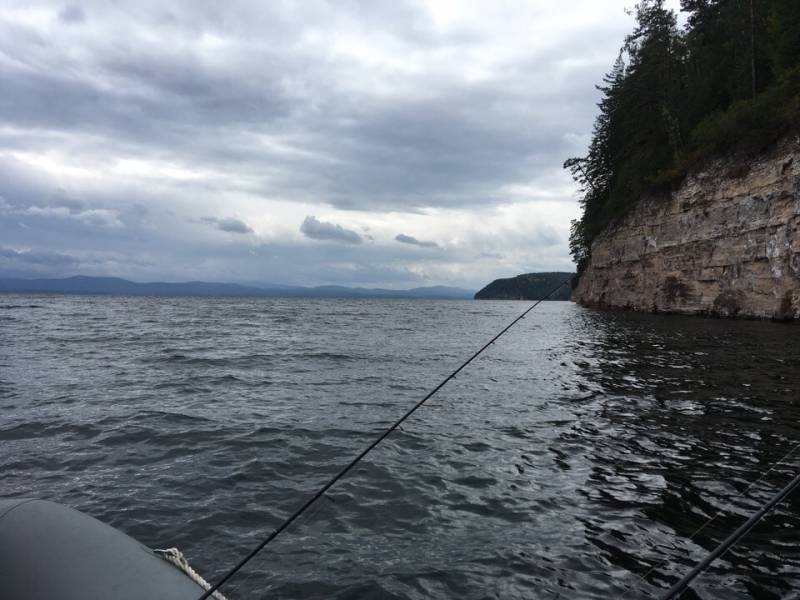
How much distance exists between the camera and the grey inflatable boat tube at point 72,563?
11.0ft

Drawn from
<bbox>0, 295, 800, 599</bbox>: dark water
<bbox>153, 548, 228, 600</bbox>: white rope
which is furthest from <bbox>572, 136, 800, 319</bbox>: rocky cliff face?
<bbox>153, 548, 228, 600</bbox>: white rope

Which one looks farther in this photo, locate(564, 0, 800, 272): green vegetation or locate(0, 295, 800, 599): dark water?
locate(564, 0, 800, 272): green vegetation

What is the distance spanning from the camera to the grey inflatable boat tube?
11.0 feet

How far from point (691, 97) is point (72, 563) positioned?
54.6m

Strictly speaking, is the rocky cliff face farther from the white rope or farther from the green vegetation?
the white rope

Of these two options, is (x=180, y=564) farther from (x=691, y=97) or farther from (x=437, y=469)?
(x=691, y=97)

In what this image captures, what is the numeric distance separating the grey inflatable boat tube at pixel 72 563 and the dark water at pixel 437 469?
1.21 meters

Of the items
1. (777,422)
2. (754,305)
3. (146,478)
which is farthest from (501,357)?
(754,305)

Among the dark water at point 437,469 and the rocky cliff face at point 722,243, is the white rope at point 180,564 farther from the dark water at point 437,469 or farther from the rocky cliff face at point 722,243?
the rocky cliff face at point 722,243

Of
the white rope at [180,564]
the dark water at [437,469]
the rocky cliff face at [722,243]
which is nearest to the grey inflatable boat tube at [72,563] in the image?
the white rope at [180,564]

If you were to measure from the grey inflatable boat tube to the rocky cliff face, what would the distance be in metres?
35.2

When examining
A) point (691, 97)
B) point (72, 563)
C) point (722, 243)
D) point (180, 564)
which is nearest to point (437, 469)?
point (180, 564)

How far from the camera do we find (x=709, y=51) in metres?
44.3

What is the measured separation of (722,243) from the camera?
34.2 meters
